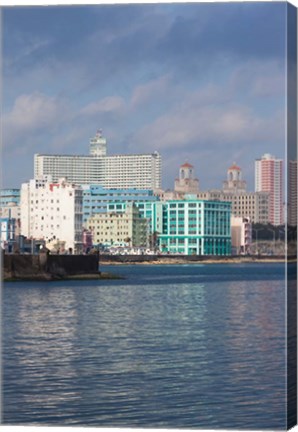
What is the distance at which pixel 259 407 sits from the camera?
8062 mm

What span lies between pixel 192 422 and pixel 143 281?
22123 millimetres

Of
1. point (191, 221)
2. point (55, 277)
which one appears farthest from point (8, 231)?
point (55, 277)

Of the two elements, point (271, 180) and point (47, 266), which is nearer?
point (271, 180)

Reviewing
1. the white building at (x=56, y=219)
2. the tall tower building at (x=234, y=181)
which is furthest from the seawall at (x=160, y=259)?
the tall tower building at (x=234, y=181)

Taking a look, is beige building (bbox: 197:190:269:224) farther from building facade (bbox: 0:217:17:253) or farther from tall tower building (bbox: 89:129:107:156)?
tall tower building (bbox: 89:129:107:156)

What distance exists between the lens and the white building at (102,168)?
11641 millimetres

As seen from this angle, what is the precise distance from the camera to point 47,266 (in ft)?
101

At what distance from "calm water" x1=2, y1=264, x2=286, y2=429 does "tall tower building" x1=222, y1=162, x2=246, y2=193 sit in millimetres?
1678

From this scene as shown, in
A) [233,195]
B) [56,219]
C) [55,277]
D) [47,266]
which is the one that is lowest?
[55,277]

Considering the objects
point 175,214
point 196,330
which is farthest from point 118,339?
point 175,214

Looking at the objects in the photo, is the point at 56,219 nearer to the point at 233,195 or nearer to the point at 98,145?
the point at 233,195

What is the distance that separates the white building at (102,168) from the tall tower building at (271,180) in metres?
0.98

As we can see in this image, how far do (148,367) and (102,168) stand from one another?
3915 mm

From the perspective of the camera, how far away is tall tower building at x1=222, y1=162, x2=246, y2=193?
13.4 metres
